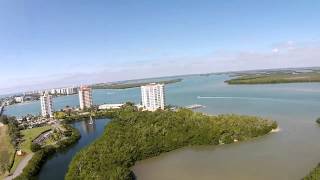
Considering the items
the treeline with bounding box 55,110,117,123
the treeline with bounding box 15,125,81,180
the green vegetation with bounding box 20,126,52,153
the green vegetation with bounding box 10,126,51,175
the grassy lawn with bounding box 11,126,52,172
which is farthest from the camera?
the treeline with bounding box 55,110,117,123

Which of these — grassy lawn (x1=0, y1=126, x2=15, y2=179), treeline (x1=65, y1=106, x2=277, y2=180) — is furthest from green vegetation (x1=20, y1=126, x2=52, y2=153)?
treeline (x1=65, y1=106, x2=277, y2=180)

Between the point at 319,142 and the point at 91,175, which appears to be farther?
the point at 319,142

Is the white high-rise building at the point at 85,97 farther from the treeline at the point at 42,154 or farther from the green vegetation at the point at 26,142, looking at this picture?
the treeline at the point at 42,154

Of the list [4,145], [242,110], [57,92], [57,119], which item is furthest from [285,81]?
[57,92]

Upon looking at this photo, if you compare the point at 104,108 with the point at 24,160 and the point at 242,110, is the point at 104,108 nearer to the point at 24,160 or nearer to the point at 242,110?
the point at 242,110

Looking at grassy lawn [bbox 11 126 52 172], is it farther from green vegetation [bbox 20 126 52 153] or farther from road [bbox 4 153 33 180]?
road [bbox 4 153 33 180]

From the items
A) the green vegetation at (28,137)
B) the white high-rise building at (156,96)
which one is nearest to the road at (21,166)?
the green vegetation at (28,137)
